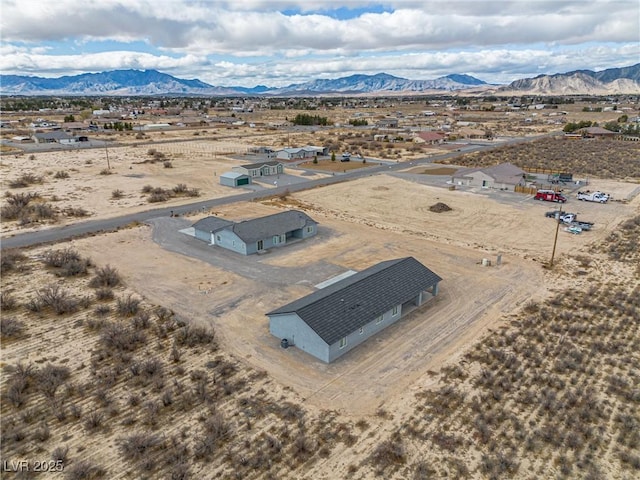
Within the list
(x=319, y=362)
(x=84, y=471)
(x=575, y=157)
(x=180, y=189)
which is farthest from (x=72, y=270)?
(x=575, y=157)

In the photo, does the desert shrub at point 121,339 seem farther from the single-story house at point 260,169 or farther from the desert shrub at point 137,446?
the single-story house at point 260,169

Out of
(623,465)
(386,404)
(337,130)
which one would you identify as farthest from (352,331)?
(337,130)

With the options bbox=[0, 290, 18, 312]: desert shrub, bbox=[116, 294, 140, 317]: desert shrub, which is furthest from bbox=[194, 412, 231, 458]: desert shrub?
bbox=[0, 290, 18, 312]: desert shrub

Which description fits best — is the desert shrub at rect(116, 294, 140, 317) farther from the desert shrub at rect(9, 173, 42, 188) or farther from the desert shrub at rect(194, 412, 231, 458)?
the desert shrub at rect(9, 173, 42, 188)

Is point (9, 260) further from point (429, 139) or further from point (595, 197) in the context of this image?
point (429, 139)

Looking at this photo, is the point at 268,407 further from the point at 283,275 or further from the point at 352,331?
the point at 283,275

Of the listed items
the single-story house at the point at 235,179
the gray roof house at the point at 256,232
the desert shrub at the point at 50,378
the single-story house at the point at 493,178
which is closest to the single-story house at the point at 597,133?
the single-story house at the point at 493,178
